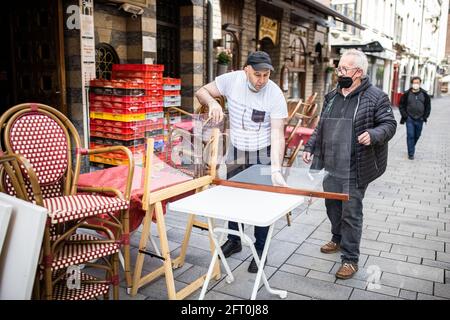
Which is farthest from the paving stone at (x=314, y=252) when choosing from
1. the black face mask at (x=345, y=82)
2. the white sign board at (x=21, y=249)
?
the white sign board at (x=21, y=249)

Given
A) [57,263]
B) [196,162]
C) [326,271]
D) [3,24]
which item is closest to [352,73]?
[196,162]

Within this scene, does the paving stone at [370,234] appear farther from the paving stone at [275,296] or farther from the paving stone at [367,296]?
the paving stone at [275,296]

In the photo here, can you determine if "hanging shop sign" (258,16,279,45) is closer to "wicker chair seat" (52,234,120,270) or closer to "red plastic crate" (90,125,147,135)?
"red plastic crate" (90,125,147,135)

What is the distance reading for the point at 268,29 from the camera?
39.4ft

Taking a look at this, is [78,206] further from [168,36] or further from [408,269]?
[168,36]

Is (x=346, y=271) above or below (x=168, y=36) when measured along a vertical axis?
below

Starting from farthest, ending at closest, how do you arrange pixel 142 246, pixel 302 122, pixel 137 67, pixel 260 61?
1. pixel 302 122
2. pixel 137 67
3. pixel 260 61
4. pixel 142 246

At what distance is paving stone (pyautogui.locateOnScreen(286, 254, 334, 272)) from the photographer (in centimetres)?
365

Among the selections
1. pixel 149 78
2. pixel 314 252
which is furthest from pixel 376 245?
pixel 149 78

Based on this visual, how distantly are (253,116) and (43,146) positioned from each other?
1561mm

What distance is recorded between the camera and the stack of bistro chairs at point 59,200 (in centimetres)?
237

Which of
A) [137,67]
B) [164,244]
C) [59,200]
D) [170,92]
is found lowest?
[164,244]

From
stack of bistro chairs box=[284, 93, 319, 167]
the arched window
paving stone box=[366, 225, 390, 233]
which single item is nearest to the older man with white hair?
paving stone box=[366, 225, 390, 233]

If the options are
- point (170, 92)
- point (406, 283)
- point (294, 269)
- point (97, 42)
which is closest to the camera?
point (406, 283)
